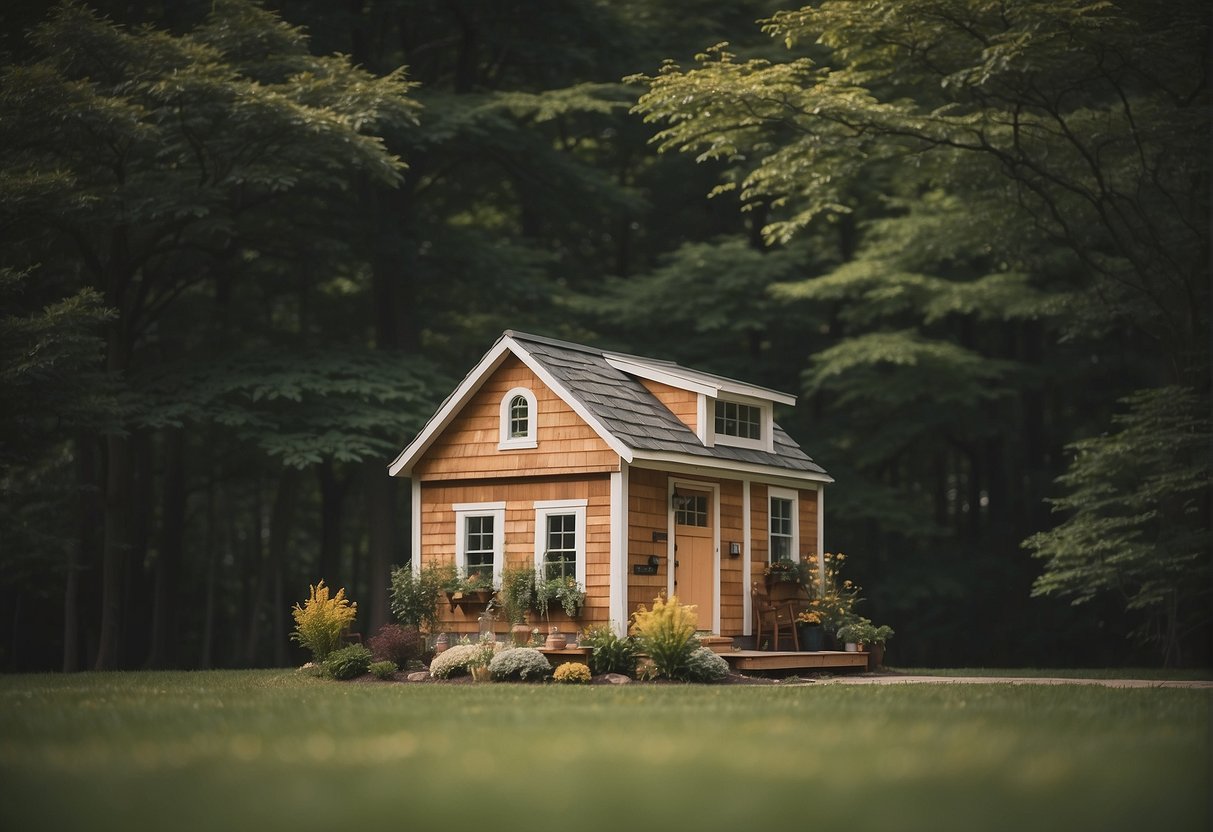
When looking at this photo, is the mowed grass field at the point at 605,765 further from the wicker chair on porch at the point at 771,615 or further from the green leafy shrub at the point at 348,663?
the wicker chair on porch at the point at 771,615

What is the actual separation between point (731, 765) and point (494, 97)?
2609 centimetres

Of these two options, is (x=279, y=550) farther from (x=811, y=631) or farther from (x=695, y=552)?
(x=811, y=631)

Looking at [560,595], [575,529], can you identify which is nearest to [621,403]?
[575,529]

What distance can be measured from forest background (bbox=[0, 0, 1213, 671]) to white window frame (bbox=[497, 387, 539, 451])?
5.43 meters

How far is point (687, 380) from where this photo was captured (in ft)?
78.2

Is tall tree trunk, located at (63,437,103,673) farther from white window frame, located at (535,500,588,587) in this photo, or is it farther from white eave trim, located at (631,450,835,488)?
white eave trim, located at (631,450,835,488)

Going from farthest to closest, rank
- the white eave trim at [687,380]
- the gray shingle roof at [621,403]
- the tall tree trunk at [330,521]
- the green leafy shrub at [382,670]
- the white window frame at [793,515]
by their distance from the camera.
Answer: the tall tree trunk at [330,521] → the white window frame at [793,515] → the white eave trim at [687,380] → the gray shingle roof at [621,403] → the green leafy shrub at [382,670]

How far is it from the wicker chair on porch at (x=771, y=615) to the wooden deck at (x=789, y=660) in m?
0.49

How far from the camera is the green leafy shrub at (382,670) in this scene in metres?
21.0

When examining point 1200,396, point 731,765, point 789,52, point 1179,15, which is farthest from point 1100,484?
point 731,765

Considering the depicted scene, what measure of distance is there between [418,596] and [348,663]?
2.27 m

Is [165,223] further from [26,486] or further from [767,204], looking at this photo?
[767,204]

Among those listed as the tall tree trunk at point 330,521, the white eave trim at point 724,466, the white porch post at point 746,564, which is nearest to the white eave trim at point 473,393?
the white eave trim at point 724,466

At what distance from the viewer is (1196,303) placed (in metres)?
26.5
